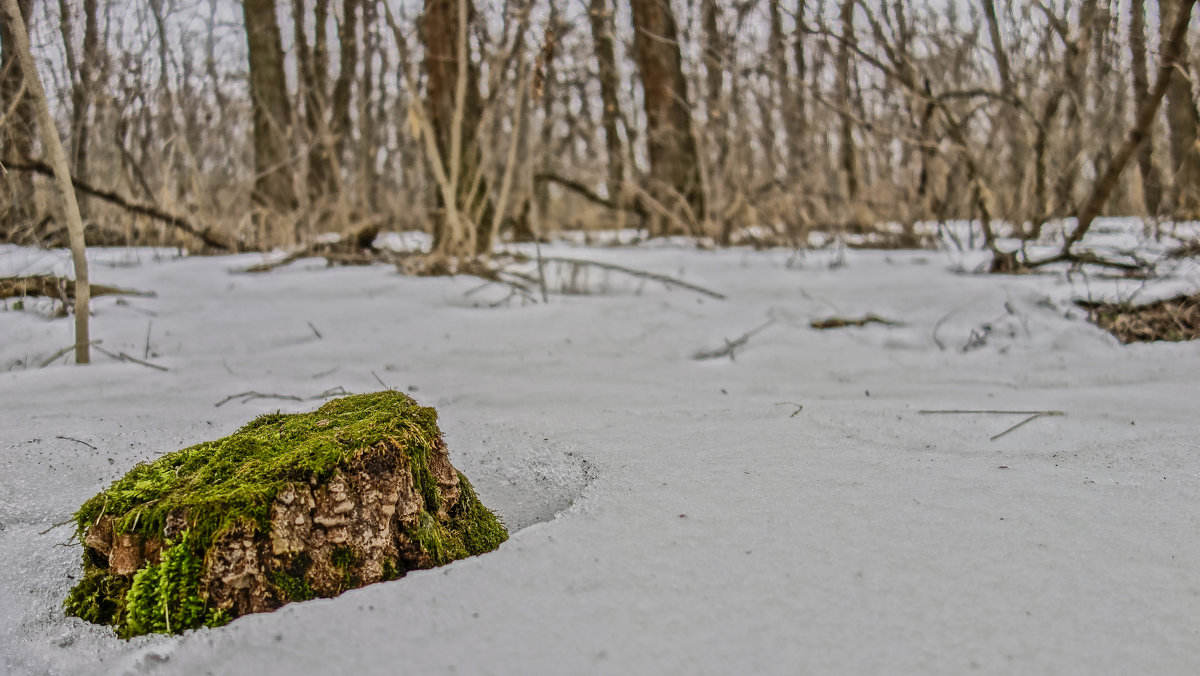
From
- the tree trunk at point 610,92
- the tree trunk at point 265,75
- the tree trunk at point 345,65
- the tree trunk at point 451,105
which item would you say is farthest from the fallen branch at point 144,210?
the tree trunk at point 345,65

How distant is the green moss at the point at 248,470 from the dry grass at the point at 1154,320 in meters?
2.45

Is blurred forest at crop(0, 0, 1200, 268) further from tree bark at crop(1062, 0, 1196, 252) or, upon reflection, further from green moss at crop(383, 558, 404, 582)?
green moss at crop(383, 558, 404, 582)

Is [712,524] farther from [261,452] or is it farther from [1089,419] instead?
[1089,419]

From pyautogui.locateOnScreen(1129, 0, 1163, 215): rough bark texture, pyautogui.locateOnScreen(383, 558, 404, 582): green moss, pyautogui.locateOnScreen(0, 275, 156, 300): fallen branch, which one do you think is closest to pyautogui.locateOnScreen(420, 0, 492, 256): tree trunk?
pyautogui.locateOnScreen(0, 275, 156, 300): fallen branch

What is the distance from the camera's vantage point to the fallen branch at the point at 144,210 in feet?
10.5

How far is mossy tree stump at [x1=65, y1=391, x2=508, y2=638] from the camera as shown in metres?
0.94

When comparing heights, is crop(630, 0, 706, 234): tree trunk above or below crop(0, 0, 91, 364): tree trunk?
above

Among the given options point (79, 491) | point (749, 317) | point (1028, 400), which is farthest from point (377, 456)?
point (749, 317)

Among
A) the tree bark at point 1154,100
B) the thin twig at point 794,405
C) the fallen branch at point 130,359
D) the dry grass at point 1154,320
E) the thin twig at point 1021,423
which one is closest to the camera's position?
the thin twig at point 1021,423

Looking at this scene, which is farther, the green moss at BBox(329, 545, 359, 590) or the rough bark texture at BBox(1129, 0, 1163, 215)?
the rough bark texture at BBox(1129, 0, 1163, 215)

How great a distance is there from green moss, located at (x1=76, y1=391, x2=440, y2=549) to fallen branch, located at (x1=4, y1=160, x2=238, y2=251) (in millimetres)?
2764

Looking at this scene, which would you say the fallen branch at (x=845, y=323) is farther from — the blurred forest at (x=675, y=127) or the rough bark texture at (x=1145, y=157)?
the rough bark texture at (x=1145, y=157)

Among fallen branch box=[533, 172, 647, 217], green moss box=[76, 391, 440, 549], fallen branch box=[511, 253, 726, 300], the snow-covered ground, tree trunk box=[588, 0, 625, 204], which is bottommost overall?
the snow-covered ground

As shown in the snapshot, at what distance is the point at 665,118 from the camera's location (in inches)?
243
